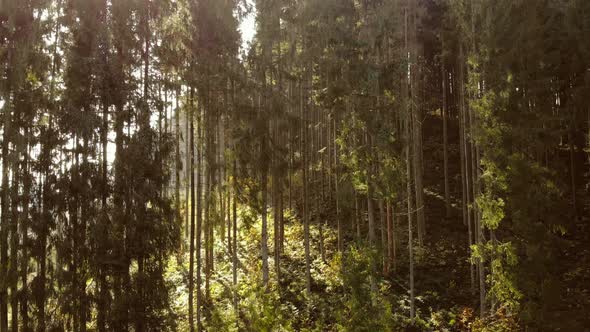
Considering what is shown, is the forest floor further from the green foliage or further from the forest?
the green foliage

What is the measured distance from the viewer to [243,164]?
19.0m

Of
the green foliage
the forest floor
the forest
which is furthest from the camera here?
the forest floor

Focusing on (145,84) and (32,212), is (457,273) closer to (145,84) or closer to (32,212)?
(145,84)

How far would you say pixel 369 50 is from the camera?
60.9 ft

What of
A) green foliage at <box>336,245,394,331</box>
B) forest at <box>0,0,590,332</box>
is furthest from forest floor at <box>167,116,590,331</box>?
green foliage at <box>336,245,394,331</box>

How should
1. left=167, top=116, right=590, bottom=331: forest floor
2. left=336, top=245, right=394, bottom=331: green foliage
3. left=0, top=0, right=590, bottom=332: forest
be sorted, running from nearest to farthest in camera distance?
left=336, top=245, right=394, bottom=331: green foliage, left=0, top=0, right=590, bottom=332: forest, left=167, top=116, right=590, bottom=331: forest floor

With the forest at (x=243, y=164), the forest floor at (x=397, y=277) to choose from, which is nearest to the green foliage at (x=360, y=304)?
the forest at (x=243, y=164)

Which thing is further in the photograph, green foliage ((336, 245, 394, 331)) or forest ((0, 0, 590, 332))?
forest ((0, 0, 590, 332))

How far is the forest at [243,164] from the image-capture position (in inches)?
555

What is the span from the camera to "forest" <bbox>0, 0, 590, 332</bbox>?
14.1 meters

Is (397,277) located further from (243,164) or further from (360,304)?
(360,304)

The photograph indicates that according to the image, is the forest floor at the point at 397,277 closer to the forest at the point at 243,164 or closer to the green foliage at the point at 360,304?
the forest at the point at 243,164

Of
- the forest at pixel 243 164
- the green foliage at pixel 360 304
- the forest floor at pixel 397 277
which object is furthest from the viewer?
the forest floor at pixel 397 277

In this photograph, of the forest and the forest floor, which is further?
the forest floor
